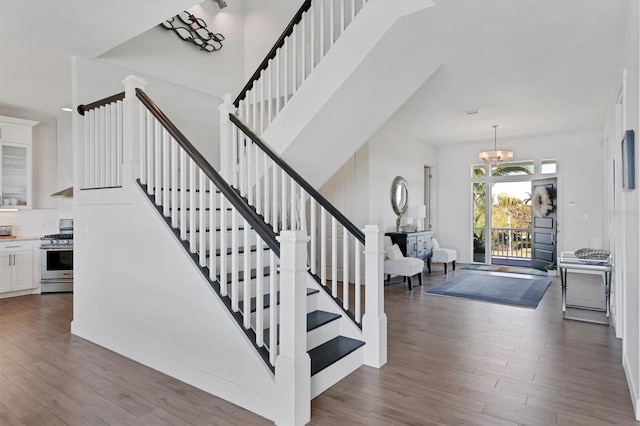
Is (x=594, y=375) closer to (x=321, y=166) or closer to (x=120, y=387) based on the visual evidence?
(x=321, y=166)

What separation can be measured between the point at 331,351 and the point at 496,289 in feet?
13.6

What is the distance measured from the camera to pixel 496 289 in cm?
615

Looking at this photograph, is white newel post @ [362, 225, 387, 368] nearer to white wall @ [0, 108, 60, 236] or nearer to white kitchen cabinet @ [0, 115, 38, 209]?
white kitchen cabinet @ [0, 115, 38, 209]

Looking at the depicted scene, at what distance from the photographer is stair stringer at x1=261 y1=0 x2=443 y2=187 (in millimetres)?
3434

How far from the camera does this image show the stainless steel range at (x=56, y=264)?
5918 mm

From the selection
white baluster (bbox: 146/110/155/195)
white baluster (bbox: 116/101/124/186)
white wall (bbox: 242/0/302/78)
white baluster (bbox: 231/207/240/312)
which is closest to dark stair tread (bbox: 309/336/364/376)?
white baluster (bbox: 231/207/240/312)

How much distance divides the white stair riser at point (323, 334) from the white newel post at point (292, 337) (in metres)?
0.72

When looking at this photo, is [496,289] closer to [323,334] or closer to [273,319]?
[323,334]

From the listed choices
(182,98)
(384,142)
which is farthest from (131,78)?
(384,142)

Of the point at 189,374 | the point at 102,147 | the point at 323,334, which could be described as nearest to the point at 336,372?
the point at 323,334

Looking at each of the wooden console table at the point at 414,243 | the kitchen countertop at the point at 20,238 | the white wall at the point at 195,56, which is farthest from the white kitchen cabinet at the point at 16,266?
the wooden console table at the point at 414,243

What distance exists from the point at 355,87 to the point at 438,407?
2.88 metres

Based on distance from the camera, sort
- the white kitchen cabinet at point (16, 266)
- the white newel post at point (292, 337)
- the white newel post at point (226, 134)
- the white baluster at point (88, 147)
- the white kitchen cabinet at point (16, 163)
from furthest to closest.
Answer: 1. the white kitchen cabinet at point (16, 163)
2. the white kitchen cabinet at point (16, 266)
3. the white baluster at point (88, 147)
4. the white newel post at point (226, 134)
5. the white newel post at point (292, 337)

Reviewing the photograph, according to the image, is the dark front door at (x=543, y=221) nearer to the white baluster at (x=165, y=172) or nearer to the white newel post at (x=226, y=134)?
the white newel post at (x=226, y=134)
